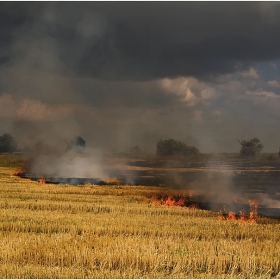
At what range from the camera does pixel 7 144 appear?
174 m

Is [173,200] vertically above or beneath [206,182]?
beneath

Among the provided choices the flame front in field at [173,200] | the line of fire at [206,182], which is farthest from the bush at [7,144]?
the flame front in field at [173,200]

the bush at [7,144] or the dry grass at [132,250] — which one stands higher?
the bush at [7,144]

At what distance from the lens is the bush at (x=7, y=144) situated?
172375 mm

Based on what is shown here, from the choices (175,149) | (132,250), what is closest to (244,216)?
(132,250)

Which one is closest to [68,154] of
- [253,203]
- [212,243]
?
[253,203]

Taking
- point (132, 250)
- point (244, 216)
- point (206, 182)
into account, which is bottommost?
point (244, 216)

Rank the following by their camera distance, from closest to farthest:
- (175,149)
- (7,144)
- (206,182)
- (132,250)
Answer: (132,250) < (206,182) < (175,149) < (7,144)

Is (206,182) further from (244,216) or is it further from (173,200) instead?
(244,216)

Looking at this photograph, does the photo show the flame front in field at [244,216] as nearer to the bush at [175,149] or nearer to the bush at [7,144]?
the bush at [175,149]

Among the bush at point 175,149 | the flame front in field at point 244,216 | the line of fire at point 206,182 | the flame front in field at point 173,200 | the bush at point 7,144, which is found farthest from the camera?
the bush at point 7,144

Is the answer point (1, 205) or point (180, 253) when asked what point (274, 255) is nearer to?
point (180, 253)

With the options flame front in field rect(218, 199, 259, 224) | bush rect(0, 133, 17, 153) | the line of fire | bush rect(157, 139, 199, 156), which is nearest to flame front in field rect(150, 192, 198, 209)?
the line of fire

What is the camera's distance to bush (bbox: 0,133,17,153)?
172 meters
